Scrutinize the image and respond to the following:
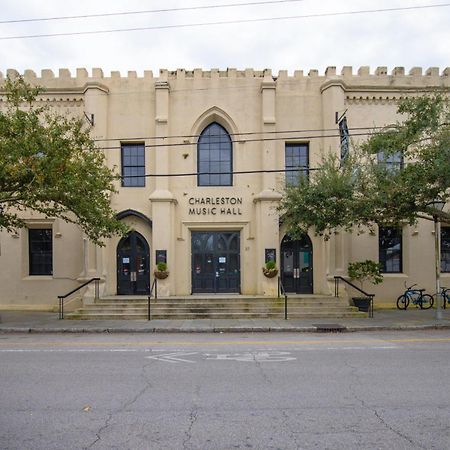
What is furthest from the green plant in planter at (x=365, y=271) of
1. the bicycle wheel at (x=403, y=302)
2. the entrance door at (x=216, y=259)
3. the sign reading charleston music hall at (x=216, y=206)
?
the sign reading charleston music hall at (x=216, y=206)

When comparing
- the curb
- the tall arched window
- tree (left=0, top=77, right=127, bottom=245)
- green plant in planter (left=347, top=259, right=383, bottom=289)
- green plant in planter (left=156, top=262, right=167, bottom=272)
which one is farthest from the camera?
the tall arched window

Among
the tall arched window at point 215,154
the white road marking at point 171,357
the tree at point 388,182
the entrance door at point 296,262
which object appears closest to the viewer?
the white road marking at point 171,357

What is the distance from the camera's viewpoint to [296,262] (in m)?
20.7

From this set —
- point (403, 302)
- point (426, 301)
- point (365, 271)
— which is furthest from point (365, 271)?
point (426, 301)

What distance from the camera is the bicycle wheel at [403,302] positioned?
1956 centimetres

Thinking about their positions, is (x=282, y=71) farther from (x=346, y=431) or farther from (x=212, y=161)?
(x=346, y=431)

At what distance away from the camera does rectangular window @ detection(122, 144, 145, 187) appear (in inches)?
814

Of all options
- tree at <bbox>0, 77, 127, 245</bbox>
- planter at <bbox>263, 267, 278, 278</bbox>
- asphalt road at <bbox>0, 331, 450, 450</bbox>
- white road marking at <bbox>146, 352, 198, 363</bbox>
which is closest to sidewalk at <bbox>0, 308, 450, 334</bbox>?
asphalt road at <bbox>0, 331, 450, 450</bbox>

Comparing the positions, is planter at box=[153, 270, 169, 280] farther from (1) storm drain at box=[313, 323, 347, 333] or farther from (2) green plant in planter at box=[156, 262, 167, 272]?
(1) storm drain at box=[313, 323, 347, 333]

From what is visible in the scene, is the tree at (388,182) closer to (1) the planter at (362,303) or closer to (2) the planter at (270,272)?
(2) the planter at (270,272)

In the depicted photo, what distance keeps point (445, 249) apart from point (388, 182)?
8666 mm

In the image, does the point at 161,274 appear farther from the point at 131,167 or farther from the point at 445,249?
the point at 445,249

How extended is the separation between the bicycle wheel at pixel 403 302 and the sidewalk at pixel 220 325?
2.68 metres

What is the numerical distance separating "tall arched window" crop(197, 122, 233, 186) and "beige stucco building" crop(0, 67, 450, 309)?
0.40 feet
